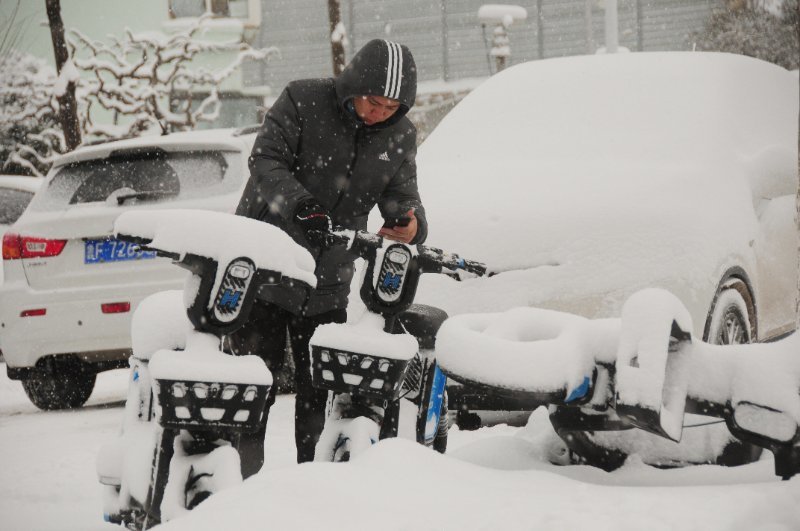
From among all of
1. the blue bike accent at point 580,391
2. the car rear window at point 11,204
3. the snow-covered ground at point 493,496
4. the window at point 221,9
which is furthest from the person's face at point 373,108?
the window at point 221,9

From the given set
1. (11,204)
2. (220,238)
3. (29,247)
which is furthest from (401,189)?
(11,204)

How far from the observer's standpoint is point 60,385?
7.45 metres

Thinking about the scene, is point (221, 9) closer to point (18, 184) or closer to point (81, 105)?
point (81, 105)

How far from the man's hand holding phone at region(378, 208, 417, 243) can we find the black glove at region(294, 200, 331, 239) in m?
0.27

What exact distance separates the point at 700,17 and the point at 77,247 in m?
22.9

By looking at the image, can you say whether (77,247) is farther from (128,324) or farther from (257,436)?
(257,436)

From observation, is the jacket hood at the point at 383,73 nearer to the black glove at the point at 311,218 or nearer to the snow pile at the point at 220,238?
the black glove at the point at 311,218

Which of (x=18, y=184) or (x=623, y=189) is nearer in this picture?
(x=623, y=189)

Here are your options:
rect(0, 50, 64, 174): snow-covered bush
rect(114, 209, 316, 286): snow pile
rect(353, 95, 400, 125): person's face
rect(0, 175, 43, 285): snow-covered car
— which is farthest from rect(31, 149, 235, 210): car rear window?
rect(0, 50, 64, 174): snow-covered bush

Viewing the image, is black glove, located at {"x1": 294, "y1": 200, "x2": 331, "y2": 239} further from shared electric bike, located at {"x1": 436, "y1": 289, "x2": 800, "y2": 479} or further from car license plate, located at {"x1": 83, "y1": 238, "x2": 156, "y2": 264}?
car license plate, located at {"x1": 83, "y1": 238, "x2": 156, "y2": 264}

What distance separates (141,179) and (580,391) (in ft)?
17.6

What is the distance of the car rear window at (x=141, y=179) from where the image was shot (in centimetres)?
698

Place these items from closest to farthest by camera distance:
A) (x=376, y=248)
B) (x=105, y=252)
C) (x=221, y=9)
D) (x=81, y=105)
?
(x=376, y=248), (x=105, y=252), (x=81, y=105), (x=221, y=9)

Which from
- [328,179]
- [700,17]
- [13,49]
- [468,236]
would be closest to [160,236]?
[328,179]
